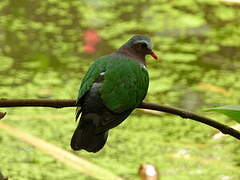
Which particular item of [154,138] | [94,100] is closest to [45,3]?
[154,138]

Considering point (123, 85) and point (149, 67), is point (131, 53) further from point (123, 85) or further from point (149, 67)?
point (149, 67)

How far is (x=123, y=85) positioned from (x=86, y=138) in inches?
3.7

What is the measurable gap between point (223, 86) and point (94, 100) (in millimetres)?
1365

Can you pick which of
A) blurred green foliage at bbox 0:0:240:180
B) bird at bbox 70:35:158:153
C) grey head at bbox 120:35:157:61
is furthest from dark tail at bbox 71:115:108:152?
blurred green foliage at bbox 0:0:240:180

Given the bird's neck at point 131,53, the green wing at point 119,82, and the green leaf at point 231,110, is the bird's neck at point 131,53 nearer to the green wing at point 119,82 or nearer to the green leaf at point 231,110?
the green wing at point 119,82

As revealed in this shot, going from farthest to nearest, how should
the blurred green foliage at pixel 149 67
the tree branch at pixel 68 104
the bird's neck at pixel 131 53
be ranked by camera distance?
1. the blurred green foliage at pixel 149 67
2. the bird's neck at pixel 131 53
3. the tree branch at pixel 68 104

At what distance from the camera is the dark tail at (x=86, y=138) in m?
0.75

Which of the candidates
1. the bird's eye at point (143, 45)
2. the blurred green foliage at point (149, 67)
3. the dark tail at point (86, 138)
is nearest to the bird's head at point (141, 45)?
the bird's eye at point (143, 45)

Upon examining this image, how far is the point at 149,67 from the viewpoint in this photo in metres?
2.16

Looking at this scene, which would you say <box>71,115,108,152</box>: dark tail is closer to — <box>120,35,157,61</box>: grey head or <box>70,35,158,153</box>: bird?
<box>70,35,158,153</box>: bird

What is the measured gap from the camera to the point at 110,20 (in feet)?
8.34

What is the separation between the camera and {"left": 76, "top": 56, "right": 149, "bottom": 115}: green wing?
0.78 metres

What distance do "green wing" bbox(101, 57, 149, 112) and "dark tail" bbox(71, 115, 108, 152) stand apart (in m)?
0.03

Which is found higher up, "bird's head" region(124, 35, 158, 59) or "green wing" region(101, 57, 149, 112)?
"green wing" region(101, 57, 149, 112)
